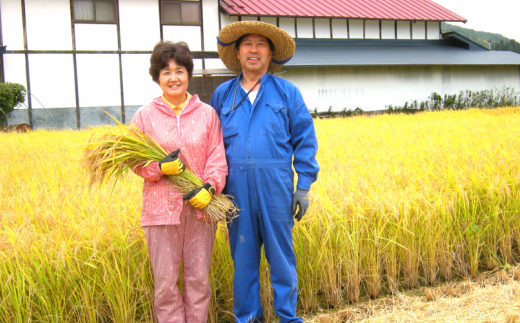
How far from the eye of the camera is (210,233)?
7.30 feet

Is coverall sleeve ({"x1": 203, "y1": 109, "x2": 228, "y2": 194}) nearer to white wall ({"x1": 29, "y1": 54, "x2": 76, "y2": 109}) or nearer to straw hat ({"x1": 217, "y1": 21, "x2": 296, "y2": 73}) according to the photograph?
straw hat ({"x1": 217, "y1": 21, "x2": 296, "y2": 73})

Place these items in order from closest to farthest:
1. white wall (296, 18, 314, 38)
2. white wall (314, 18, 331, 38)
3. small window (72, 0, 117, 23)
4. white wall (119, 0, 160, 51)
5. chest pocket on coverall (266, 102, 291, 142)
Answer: chest pocket on coverall (266, 102, 291, 142) < small window (72, 0, 117, 23) < white wall (119, 0, 160, 51) < white wall (296, 18, 314, 38) < white wall (314, 18, 331, 38)

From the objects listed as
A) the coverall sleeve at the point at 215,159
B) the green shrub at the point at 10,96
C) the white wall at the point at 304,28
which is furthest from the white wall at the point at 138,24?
the coverall sleeve at the point at 215,159

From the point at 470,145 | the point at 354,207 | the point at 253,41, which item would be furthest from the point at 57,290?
the point at 470,145

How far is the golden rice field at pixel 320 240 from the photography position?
227 centimetres

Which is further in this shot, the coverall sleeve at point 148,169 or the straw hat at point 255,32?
the straw hat at point 255,32

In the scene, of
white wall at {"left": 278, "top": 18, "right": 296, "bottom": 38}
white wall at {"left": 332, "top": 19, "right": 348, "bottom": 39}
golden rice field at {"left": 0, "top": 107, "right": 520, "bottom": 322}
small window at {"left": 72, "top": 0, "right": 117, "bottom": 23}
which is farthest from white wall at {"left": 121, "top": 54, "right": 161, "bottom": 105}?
golden rice field at {"left": 0, "top": 107, "right": 520, "bottom": 322}

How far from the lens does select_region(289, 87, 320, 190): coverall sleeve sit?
7.45 feet

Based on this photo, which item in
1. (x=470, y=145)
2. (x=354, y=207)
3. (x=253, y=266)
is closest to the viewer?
(x=253, y=266)

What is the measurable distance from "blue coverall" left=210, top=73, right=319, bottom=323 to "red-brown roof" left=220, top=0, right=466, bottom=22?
11.6 metres

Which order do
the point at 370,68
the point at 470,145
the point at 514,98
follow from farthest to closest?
the point at 514,98, the point at 370,68, the point at 470,145

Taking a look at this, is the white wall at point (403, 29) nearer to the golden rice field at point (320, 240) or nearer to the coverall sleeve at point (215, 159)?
the golden rice field at point (320, 240)

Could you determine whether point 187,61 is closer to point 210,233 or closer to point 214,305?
point 210,233

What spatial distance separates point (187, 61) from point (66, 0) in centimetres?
1125
